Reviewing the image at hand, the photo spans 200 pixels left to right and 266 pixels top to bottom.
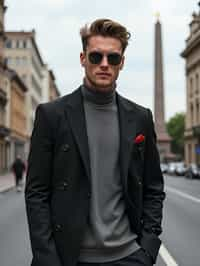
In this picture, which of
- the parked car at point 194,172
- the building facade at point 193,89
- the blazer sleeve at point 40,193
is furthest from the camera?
the building facade at point 193,89

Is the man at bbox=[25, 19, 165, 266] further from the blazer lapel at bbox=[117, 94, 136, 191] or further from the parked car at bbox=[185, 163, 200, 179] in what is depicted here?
the parked car at bbox=[185, 163, 200, 179]

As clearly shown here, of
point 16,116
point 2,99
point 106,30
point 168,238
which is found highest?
point 2,99

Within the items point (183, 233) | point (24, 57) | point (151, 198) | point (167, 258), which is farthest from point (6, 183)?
point (24, 57)

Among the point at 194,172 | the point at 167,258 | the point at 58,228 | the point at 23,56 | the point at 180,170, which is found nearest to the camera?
the point at 58,228

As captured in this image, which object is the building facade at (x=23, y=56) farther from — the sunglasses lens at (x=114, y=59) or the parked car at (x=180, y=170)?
the sunglasses lens at (x=114, y=59)

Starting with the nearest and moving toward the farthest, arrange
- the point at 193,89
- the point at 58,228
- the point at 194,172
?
the point at 58,228 < the point at 194,172 < the point at 193,89

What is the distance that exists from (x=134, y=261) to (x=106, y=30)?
46.6 inches

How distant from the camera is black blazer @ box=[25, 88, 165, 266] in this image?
9.86 feet

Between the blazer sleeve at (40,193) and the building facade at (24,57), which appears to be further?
the building facade at (24,57)

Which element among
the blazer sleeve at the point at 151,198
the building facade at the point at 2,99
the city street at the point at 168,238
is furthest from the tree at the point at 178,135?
the blazer sleeve at the point at 151,198

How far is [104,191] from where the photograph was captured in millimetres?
3088

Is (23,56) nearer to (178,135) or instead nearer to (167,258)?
(178,135)

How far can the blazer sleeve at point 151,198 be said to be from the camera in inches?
127

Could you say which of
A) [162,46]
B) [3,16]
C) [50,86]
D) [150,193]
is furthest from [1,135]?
[50,86]
